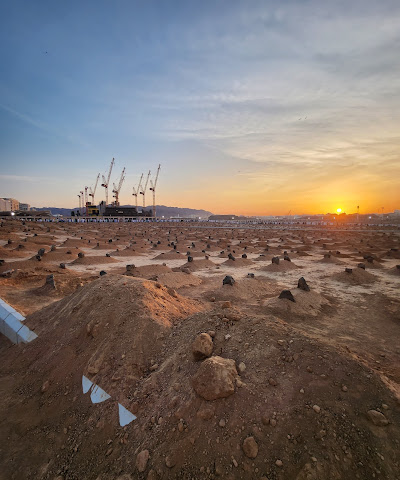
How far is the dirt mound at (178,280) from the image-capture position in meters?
16.2

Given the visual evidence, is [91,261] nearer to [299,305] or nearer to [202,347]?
[299,305]

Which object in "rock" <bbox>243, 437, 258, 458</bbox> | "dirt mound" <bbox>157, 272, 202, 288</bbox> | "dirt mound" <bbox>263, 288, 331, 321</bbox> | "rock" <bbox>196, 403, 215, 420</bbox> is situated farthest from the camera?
"dirt mound" <bbox>157, 272, 202, 288</bbox>

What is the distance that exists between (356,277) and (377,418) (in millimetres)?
16187

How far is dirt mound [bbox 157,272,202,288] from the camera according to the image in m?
16.2

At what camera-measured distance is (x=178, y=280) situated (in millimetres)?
16844

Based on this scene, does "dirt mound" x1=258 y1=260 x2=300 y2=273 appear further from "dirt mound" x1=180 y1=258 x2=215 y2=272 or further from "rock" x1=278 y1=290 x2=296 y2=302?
"rock" x1=278 y1=290 x2=296 y2=302

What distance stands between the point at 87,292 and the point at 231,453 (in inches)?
254

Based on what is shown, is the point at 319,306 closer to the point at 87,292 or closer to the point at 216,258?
the point at 87,292

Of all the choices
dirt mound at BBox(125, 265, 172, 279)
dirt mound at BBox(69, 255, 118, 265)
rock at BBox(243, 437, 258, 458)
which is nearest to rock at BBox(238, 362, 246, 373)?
rock at BBox(243, 437, 258, 458)

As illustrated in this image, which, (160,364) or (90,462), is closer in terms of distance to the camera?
(90,462)


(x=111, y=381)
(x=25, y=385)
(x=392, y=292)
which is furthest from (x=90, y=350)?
(x=392, y=292)

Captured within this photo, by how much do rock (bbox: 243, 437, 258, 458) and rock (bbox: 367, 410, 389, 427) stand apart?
1.70m

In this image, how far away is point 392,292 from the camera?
1498 centimetres

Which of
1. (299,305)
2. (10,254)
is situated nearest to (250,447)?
(299,305)
